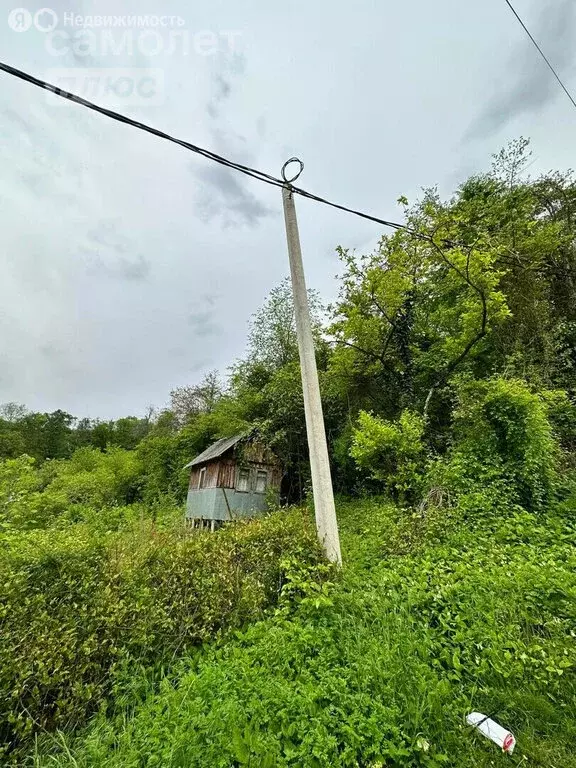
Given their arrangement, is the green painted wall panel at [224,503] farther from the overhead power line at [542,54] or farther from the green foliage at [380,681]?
the overhead power line at [542,54]

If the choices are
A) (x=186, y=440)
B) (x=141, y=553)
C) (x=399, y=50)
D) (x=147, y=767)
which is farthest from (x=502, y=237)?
(x=186, y=440)

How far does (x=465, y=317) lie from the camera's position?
8.35 meters

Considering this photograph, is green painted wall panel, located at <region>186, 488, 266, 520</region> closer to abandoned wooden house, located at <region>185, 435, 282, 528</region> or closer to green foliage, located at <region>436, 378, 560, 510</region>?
abandoned wooden house, located at <region>185, 435, 282, 528</region>

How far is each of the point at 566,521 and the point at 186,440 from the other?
17963mm

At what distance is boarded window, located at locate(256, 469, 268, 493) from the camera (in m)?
14.0

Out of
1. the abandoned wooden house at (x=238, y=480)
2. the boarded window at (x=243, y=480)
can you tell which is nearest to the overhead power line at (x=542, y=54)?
the abandoned wooden house at (x=238, y=480)

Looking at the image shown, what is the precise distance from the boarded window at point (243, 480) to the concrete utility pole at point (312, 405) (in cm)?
958

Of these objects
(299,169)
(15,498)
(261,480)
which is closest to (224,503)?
(261,480)

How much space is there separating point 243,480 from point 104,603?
11099 millimetres

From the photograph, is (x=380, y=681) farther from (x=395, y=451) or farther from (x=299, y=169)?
(x=299, y=169)

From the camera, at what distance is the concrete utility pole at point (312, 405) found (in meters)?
4.09

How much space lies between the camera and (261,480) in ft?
46.5

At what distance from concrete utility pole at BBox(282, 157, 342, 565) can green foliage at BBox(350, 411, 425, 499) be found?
8.24 ft

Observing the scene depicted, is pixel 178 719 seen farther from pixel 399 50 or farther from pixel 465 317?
pixel 465 317
